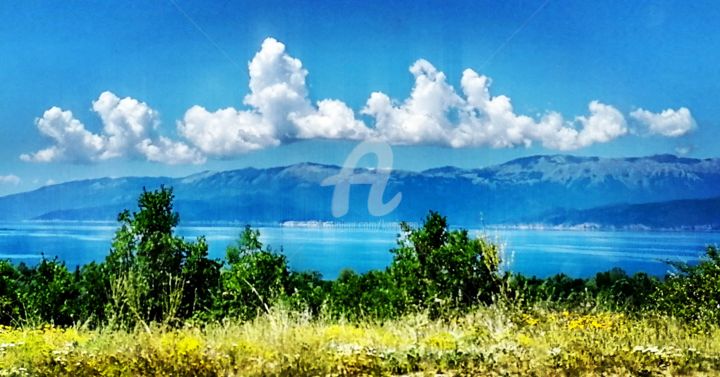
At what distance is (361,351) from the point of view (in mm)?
5984

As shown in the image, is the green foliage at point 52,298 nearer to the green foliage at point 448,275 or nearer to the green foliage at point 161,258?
the green foliage at point 161,258

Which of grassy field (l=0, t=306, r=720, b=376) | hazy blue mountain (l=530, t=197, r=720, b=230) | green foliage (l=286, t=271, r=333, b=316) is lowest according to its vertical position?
grassy field (l=0, t=306, r=720, b=376)

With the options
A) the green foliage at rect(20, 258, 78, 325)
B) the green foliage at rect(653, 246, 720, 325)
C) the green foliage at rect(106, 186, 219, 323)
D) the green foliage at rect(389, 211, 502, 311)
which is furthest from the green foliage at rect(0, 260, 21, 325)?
the green foliage at rect(653, 246, 720, 325)

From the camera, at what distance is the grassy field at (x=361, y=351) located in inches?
219

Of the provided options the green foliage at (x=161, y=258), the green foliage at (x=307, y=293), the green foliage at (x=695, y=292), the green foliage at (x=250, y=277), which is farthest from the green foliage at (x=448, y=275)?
the green foliage at (x=161, y=258)

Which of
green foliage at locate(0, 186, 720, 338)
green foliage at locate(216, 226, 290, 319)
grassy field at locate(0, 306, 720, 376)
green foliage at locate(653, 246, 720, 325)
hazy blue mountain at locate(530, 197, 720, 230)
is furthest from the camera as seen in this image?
hazy blue mountain at locate(530, 197, 720, 230)

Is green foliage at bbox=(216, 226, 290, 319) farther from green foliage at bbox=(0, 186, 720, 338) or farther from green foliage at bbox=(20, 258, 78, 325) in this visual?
green foliage at bbox=(20, 258, 78, 325)

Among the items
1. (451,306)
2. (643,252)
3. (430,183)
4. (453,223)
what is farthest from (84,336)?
(430,183)

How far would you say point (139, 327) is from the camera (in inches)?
281

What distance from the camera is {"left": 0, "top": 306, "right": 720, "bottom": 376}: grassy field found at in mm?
5574

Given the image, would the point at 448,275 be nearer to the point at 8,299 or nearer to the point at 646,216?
the point at 8,299

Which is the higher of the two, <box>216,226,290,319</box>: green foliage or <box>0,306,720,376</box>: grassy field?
<box>216,226,290,319</box>: green foliage

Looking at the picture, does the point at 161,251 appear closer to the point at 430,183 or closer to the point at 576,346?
the point at 576,346

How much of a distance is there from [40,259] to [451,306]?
479 cm
